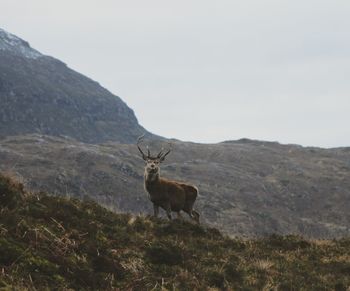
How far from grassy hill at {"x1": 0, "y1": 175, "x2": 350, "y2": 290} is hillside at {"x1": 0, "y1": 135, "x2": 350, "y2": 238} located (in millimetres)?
64164

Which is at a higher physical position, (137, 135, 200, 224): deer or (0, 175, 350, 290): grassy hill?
(137, 135, 200, 224): deer

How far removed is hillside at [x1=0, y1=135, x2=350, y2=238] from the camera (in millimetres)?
94125

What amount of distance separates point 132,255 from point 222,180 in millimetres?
110445

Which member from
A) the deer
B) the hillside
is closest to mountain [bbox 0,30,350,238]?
the hillside

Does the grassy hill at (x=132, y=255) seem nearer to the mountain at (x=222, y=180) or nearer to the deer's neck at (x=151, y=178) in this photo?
the deer's neck at (x=151, y=178)

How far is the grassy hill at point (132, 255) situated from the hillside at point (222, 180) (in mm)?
64164

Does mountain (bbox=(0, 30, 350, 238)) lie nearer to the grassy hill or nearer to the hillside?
the hillside

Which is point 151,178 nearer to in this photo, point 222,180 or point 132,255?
point 132,255

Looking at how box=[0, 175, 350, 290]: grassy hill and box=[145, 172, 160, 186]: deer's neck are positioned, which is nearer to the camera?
box=[0, 175, 350, 290]: grassy hill

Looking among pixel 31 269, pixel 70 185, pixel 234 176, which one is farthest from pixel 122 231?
pixel 234 176

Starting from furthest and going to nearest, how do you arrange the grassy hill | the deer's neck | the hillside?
the hillside
the deer's neck
the grassy hill

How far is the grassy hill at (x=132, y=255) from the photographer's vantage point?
27.0ft

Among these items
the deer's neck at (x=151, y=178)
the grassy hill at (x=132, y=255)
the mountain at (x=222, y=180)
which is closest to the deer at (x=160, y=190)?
the deer's neck at (x=151, y=178)

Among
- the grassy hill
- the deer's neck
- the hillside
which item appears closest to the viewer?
the grassy hill
